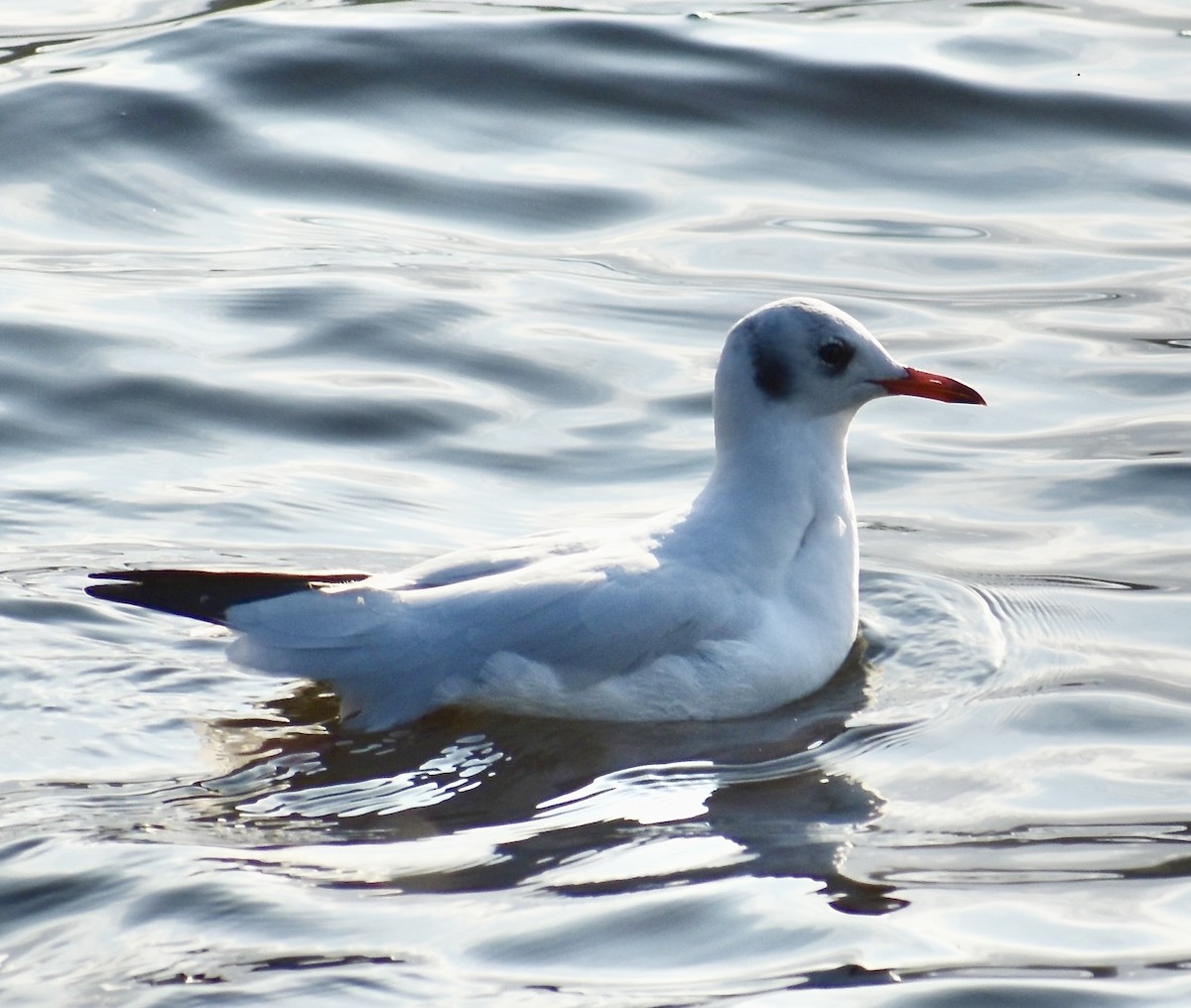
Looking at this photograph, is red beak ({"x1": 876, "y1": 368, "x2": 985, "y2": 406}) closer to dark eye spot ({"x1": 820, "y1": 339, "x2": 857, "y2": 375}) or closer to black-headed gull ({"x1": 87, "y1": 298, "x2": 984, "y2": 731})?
black-headed gull ({"x1": 87, "y1": 298, "x2": 984, "y2": 731})

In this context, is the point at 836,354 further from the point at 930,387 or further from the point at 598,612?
the point at 598,612

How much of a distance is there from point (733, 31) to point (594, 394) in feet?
14.5

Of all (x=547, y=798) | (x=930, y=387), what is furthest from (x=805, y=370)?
(x=547, y=798)

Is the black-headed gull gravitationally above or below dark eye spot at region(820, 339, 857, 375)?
below

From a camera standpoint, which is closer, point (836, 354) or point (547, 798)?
point (547, 798)

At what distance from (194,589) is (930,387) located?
2181mm

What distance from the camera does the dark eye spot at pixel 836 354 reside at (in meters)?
5.94

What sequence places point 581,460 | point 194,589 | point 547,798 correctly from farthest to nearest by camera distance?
1. point 581,460
2. point 194,589
3. point 547,798

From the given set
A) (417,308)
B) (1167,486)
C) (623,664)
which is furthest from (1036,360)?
(623,664)

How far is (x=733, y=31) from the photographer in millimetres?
11844

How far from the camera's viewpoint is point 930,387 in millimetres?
5965

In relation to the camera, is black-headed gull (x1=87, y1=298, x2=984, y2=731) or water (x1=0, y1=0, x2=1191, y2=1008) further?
black-headed gull (x1=87, y1=298, x2=984, y2=731)

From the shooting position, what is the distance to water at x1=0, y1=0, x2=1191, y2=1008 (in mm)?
4301

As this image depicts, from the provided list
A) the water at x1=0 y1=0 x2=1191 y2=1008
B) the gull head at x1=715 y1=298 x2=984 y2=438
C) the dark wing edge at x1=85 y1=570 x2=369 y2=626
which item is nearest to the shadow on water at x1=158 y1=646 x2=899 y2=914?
the water at x1=0 y1=0 x2=1191 y2=1008
